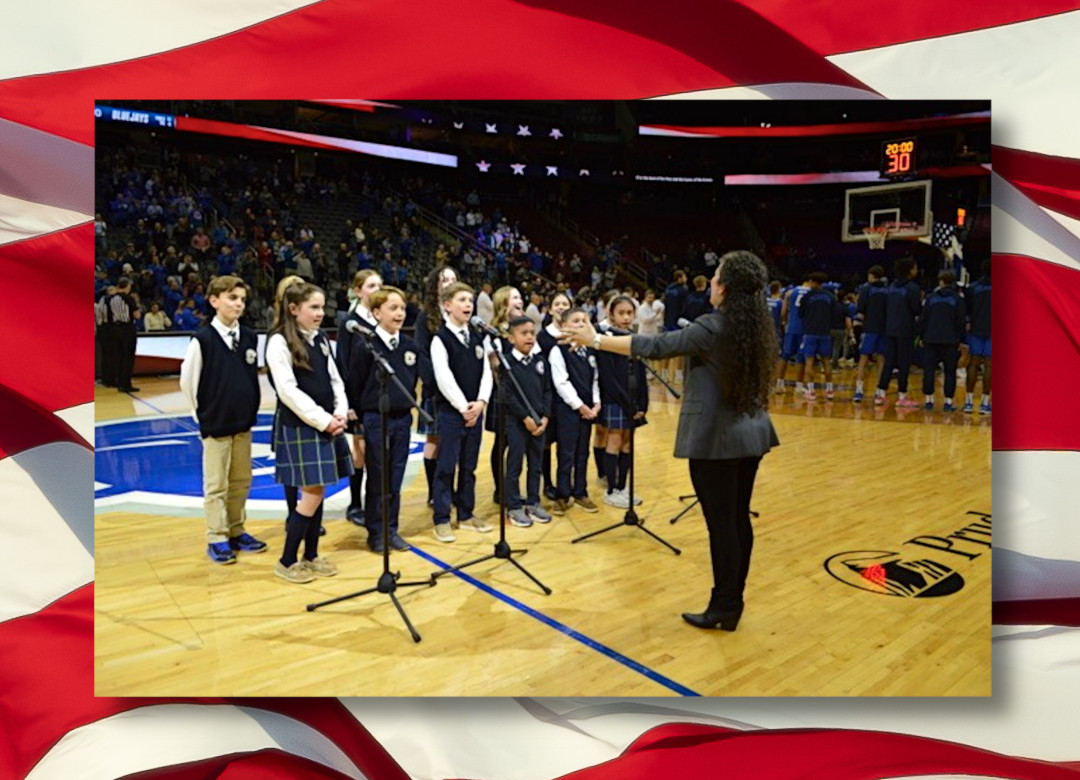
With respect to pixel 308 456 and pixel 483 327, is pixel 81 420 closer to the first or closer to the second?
pixel 308 456

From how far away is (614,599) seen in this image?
A: 306cm

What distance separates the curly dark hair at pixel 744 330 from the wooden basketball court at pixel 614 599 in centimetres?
16

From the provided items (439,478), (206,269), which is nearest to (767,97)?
(439,478)

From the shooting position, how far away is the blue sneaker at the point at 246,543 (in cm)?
299

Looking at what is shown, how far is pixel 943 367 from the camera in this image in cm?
315

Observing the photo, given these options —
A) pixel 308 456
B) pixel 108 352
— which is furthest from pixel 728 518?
pixel 108 352

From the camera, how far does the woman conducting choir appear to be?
2982mm

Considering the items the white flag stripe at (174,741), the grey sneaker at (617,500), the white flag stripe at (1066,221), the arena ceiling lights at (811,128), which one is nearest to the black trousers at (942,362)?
the white flag stripe at (1066,221)

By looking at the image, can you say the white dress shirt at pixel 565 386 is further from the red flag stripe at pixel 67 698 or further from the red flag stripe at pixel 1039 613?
the red flag stripe at pixel 1039 613

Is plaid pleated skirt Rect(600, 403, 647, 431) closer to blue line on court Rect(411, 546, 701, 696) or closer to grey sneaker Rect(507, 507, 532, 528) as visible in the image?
grey sneaker Rect(507, 507, 532, 528)

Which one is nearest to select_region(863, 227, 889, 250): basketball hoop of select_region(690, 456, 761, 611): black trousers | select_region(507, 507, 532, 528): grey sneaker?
select_region(690, 456, 761, 611): black trousers

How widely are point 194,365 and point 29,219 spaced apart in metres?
0.78

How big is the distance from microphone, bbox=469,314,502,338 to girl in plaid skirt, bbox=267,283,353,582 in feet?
1.67

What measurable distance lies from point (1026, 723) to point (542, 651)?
5.64 feet
